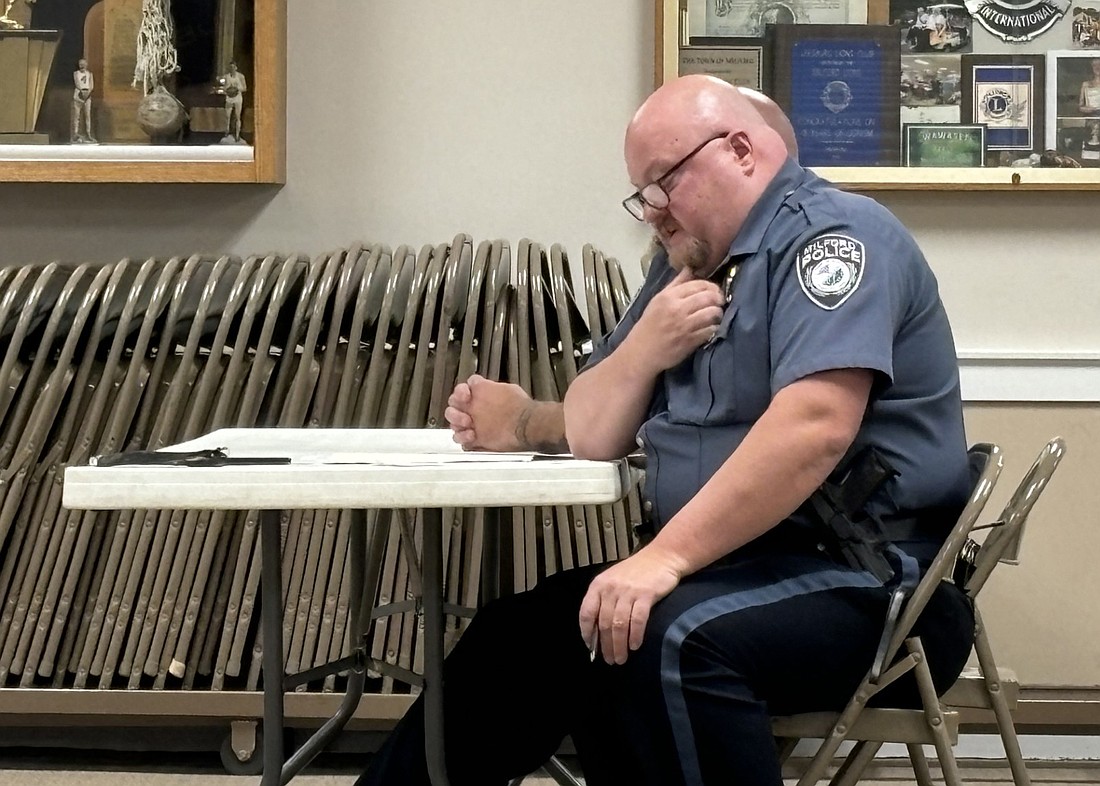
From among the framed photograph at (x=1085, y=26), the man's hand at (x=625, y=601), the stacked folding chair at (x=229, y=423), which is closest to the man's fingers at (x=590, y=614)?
the man's hand at (x=625, y=601)

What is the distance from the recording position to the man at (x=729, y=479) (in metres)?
1.14

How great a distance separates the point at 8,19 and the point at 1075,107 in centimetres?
220

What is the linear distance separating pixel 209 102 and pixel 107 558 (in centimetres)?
93

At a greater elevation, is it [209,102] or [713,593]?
[209,102]

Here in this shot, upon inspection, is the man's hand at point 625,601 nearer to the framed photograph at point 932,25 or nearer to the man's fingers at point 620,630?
the man's fingers at point 620,630

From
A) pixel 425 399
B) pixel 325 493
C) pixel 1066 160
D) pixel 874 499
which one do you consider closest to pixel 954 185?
pixel 1066 160

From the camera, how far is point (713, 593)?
3.83 feet

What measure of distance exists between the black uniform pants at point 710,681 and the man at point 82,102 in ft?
5.23

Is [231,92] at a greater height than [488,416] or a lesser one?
greater

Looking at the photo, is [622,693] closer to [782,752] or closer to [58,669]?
[782,752]

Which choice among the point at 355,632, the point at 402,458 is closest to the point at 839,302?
the point at 402,458

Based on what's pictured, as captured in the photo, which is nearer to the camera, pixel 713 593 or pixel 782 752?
pixel 713 593

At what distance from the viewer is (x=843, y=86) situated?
97.3 inches

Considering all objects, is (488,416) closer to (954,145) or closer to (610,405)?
(610,405)
